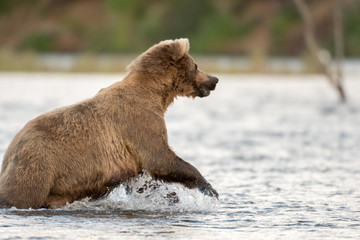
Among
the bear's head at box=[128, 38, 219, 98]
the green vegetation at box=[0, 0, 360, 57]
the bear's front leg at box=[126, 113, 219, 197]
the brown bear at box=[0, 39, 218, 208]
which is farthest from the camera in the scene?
the green vegetation at box=[0, 0, 360, 57]

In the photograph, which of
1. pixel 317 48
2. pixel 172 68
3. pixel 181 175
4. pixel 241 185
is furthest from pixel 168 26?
pixel 181 175

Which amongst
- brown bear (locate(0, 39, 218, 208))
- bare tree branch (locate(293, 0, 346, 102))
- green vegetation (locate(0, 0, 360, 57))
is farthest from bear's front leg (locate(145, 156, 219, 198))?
green vegetation (locate(0, 0, 360, 57))

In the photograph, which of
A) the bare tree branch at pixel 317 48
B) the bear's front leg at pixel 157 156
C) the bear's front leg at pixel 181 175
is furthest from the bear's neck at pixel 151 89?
the bare tree branch at pixel 317 48

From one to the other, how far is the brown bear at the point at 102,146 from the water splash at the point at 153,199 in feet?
0.52

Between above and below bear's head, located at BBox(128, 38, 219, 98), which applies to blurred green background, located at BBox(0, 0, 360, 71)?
above

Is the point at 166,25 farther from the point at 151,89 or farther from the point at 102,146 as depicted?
the point at 102,146

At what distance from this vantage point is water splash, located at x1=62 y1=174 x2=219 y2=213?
7.76 m

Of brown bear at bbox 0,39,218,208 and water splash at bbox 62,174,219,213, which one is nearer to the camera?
brown bear at bbox 0,39,218,208

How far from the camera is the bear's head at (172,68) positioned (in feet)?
26.2

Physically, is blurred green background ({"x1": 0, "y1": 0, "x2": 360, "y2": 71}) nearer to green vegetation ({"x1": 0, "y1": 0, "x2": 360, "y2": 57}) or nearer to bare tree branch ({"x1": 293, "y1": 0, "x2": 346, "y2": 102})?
green vegetation ({"x1": 0, "y1": 0, "x2": 360, "y2": 57})

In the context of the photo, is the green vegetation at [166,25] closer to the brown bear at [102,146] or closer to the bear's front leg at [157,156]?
the brown bear at [102,146]

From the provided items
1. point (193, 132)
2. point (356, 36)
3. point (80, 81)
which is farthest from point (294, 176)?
point (356, 36)

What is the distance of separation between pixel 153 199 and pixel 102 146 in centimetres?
90

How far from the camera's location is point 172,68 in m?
8.10
